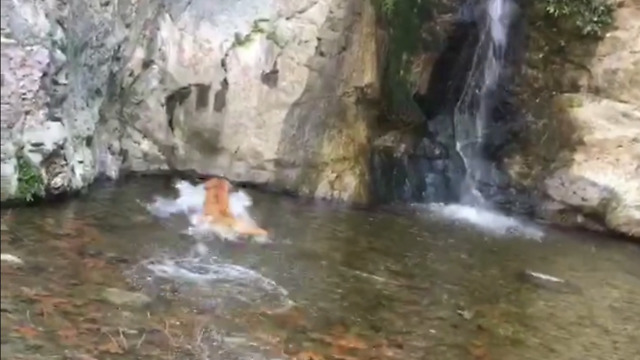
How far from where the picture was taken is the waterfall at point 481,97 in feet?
23.3

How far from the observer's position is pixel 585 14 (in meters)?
6.68

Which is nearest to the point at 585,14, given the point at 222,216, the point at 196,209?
the point at 222,216

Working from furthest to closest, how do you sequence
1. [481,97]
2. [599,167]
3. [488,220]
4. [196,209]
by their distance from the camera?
[481,97], [599,167], [488,220], [196,209]

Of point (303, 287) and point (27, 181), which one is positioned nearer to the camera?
point (27, 181)

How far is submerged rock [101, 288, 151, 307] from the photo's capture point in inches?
88.5

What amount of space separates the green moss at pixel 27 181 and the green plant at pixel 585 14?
5.72 m

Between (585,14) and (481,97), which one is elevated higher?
(585,14)

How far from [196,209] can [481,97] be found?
376 centimetres

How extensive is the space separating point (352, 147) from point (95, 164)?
2.71 m

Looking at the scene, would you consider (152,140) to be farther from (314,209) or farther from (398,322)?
(398,322)

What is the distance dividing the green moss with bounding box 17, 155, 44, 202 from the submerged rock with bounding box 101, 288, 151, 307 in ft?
1.41

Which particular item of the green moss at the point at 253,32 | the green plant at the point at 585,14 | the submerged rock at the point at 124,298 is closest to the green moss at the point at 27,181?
the submerged rock at the point at 124,298

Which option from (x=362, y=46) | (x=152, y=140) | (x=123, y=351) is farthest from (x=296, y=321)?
(x=362, y=46)

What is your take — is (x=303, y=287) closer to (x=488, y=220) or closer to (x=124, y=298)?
(x=124, y=298)
